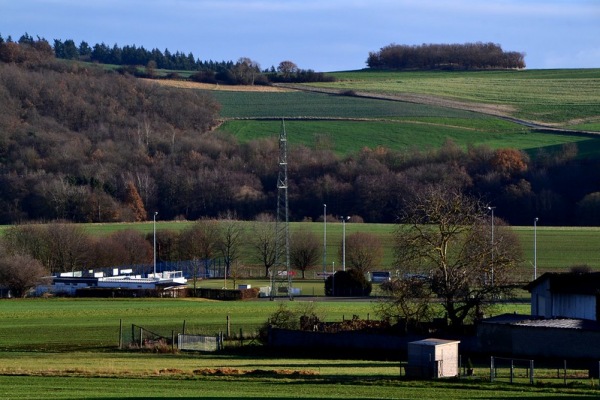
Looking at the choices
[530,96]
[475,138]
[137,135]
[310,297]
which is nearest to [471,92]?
[530,96]

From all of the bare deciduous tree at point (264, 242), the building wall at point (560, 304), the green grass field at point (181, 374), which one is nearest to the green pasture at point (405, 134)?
the bare deciduous tree at point (264, 242)

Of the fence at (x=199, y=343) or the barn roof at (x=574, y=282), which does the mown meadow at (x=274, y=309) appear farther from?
the barn roof at (x=574, y=282)

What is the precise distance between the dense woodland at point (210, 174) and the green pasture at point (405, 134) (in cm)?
344

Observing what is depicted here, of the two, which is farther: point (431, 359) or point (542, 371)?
point (542, 371)

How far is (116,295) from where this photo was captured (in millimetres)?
73062

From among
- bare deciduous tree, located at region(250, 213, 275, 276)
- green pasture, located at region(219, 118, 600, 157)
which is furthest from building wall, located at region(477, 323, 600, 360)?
green pasture, located at region(219, 118, 600, 157)

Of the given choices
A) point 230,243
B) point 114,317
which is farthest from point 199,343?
point 230,243

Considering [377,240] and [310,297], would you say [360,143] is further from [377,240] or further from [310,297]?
[310,297]

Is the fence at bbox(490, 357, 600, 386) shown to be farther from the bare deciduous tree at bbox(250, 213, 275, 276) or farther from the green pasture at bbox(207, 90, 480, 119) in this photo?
the green pasture at bbox(207, 90, 480, 119)

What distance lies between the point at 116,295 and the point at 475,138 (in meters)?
71.8

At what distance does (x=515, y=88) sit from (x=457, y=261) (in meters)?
128

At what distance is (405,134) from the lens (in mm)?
140500

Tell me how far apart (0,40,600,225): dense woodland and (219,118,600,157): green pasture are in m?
3.44

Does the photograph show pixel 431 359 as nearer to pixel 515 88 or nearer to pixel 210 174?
pixel 210 174
